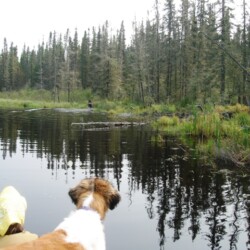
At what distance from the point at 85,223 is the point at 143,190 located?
22.0ft

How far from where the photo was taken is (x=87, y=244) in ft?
12.0

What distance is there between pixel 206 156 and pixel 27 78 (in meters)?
105

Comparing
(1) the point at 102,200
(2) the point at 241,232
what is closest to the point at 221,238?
(2) the point at 241,232

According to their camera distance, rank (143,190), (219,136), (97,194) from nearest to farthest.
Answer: (97,194)
(143,190)
(219,136)

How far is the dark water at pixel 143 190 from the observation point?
7.46m

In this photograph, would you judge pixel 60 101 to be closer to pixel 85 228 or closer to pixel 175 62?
pixel 175 62

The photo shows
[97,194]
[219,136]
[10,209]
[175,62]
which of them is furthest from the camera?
[175,62]

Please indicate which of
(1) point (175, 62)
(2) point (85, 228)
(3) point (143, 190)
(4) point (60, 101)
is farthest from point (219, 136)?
(4) point (60, 101)

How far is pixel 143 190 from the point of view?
10398mm

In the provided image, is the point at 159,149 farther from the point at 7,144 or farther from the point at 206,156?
the point at 7,144

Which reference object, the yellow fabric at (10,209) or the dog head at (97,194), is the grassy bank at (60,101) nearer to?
the yellow fabric at (10,209)

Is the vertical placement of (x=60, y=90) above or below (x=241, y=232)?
above

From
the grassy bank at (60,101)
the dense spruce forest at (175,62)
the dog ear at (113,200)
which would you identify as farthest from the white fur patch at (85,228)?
the grassy bank at (60,101)

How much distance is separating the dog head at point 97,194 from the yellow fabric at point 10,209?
0.69 m
